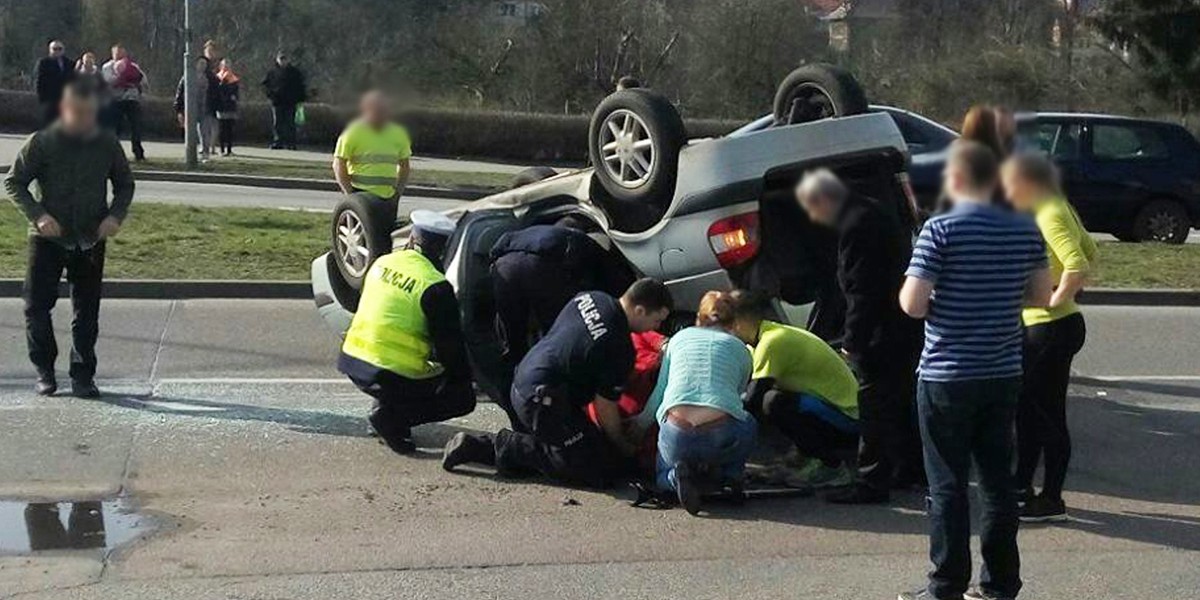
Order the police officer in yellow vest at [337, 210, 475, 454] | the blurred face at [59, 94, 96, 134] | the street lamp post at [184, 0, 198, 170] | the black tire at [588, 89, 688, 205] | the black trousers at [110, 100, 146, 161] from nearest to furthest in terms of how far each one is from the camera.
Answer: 1. the blurred face at [59, 94, 96, 134]
2. the black trousers at [110, 100, 146, 161]
3. the street lamp post at [184, 0, 198, 170]
4. the black tire at [588, 89, 688, 205]
5. the police officer in yellow vest at [337, 210, 475, 454]

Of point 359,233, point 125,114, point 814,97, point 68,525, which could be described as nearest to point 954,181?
point 125,114

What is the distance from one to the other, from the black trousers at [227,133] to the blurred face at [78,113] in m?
3.75

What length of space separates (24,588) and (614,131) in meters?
2.96

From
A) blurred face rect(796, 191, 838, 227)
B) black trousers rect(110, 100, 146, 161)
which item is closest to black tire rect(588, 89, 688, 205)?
black trousers rect(110, 100, 146, 161)

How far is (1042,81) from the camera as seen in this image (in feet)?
11.4

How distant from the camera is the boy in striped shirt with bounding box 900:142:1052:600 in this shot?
4.95 metres

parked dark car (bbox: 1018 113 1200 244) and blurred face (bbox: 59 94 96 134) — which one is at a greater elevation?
blurred face (bbox: 59 94 96 134)

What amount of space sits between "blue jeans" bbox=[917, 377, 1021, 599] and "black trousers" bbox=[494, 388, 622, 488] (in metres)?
2.03

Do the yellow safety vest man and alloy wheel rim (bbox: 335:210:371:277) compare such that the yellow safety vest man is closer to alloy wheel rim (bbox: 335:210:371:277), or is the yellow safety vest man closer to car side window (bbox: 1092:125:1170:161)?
alloy wheel rim (bbox: 335:210:371:277)

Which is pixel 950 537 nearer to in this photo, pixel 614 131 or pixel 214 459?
pixel 614 131

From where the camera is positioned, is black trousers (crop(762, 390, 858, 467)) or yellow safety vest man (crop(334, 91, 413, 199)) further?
black trousers (crop(762, 390, 858, 467))

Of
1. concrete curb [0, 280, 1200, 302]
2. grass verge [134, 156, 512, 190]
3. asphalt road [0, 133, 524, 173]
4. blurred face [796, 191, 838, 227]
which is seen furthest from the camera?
grass verge [134, 156, 512, 190]

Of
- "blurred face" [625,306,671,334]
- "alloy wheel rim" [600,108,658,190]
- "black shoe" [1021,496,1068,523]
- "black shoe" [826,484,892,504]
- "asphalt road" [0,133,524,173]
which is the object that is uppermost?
"alloy wheel rim" [600,108,658,190]

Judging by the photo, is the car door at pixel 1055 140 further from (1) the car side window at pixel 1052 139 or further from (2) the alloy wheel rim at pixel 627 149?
(2) the alloy wheel rim at pixel 627 149
